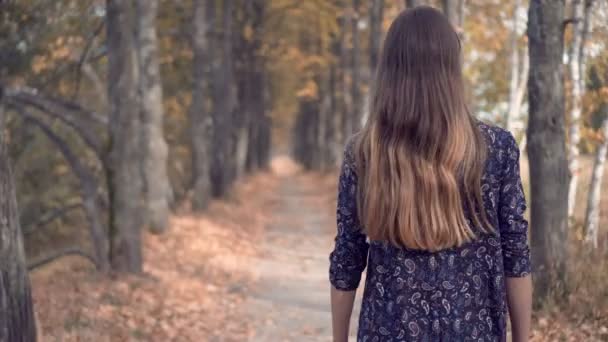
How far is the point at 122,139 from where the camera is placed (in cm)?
951

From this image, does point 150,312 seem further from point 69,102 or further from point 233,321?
point 69,102

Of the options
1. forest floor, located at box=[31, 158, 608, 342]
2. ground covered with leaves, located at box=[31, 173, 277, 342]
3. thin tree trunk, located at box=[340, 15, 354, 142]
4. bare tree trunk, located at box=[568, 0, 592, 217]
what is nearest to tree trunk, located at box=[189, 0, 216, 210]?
forest floor, located at box=[31, 158, 608, 342]

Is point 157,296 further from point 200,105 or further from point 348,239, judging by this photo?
point 200,105

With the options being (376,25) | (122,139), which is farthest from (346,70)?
(122,139)

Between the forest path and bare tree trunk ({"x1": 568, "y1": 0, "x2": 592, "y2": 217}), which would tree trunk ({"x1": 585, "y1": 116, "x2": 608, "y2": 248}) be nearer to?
bare tree trunk ({"x1": 568, "y1": 0, "x2": 592, "y2": 217})

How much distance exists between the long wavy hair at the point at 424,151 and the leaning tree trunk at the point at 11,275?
10.9 feet

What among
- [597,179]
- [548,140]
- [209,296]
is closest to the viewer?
[548,140]

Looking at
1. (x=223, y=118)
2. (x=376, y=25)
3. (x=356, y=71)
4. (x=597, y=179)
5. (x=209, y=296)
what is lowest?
(x=209, y=296)

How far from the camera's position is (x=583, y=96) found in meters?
9.93

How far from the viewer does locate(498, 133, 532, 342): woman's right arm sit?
8.37 feet

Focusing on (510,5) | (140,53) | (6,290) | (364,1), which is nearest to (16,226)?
(6,290)

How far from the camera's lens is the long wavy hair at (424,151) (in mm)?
2459

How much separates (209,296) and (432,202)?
301 inches

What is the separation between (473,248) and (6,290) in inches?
141
